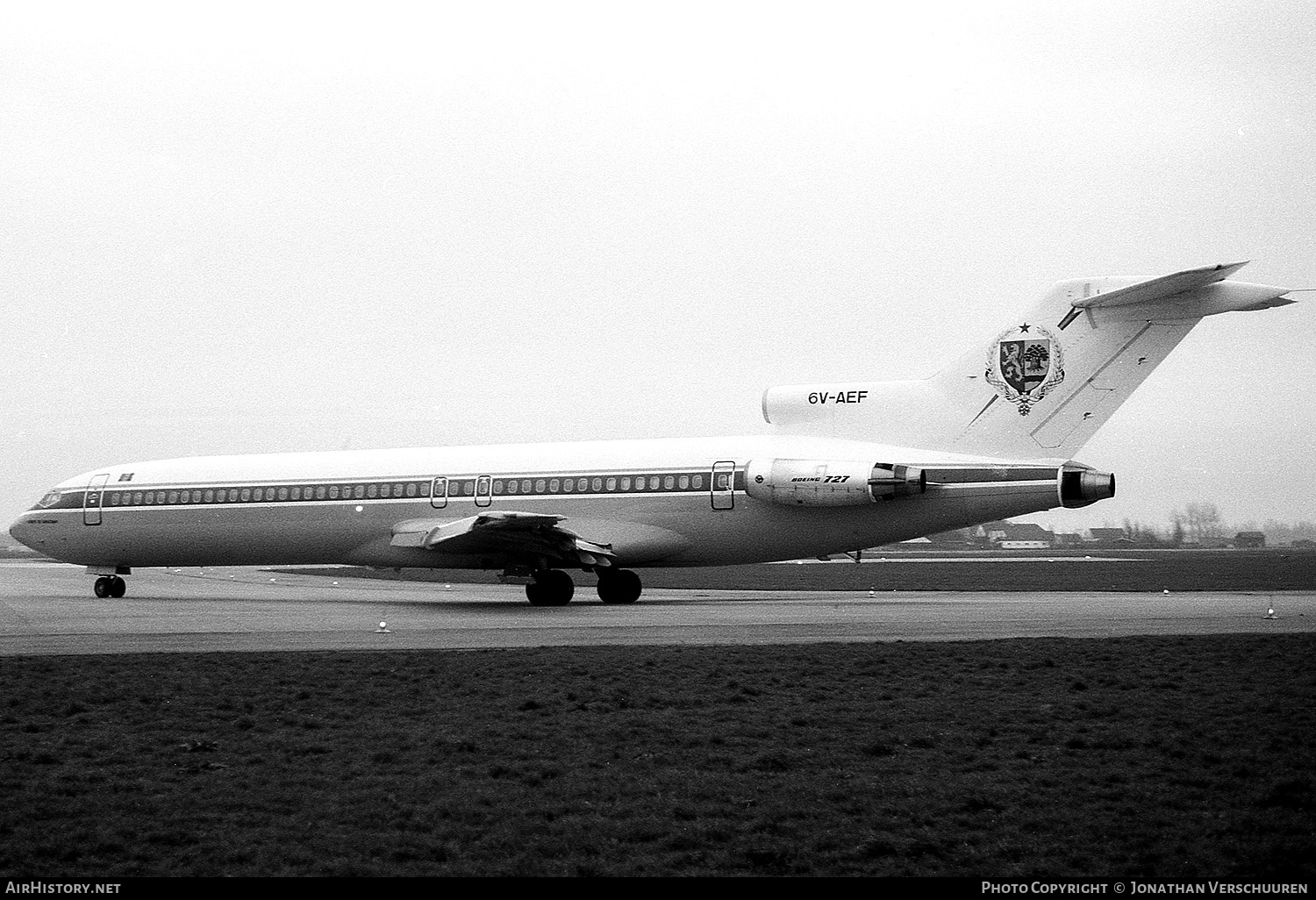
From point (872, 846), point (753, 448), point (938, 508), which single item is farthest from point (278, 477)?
point (872, 846)

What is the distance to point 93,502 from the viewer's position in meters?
33.0

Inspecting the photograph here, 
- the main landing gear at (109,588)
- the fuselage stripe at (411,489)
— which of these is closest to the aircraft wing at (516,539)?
the fuselage stripe at (411,489)

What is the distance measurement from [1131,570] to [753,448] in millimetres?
22973

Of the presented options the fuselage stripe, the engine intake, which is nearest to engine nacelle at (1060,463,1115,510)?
the engine intake

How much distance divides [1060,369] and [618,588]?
1040cm

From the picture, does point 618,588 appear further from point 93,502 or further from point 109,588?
point 93,502

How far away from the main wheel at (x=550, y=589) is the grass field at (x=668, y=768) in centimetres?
1335

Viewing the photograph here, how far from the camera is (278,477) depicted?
3098 centimetres

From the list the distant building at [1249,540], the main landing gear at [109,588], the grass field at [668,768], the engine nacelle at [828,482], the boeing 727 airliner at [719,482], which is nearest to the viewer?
the grass field at [668,768]

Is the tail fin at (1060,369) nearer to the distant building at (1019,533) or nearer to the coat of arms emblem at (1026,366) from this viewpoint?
the coat of arms emblem at (1026,366)

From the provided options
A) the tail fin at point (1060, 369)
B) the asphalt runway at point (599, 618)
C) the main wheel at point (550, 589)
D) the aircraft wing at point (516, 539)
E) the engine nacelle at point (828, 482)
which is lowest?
the asphalt runway at point (599, 618)

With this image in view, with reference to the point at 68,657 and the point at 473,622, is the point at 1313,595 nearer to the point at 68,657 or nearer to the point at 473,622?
the point at 473,622

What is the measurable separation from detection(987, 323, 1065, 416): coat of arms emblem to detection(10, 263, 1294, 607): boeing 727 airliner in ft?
0.13

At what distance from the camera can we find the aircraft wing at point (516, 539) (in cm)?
2569
